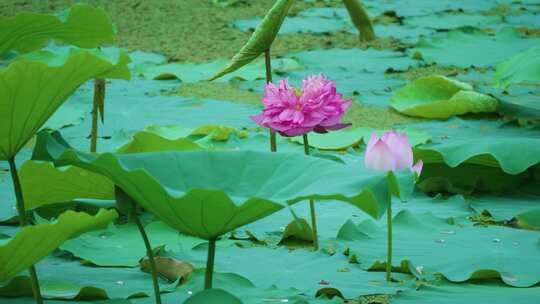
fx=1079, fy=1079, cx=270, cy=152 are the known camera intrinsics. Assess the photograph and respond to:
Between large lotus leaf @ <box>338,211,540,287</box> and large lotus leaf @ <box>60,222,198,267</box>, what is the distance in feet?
1.00

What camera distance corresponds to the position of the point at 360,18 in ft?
12.6

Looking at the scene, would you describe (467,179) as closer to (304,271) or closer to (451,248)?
(451,248)

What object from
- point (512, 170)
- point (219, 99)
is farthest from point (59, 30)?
point (219, 99)

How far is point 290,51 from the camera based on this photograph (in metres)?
4.36

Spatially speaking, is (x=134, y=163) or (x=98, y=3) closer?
(x=134, y=163)

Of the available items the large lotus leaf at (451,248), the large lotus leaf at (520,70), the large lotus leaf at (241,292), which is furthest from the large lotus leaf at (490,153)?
the large lotus leaf at (241,292)

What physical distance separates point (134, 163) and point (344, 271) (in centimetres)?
51

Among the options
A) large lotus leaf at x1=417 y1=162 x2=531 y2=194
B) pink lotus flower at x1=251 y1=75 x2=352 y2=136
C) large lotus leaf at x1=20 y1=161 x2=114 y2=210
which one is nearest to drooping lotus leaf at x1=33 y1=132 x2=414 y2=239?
large lotus leaf at x1=20 y1=161 x2=114 y2=210

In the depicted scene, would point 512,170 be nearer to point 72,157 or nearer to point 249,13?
point 72,157

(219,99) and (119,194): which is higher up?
(119,194)

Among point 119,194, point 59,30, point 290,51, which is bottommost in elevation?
point 290,51

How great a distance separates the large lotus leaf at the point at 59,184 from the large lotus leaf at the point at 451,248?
47 centimetres

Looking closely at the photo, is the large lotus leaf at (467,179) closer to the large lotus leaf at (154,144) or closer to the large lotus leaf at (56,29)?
the large lotus leaf at (154,144)

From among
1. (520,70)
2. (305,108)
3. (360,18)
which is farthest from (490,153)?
(360,18)
